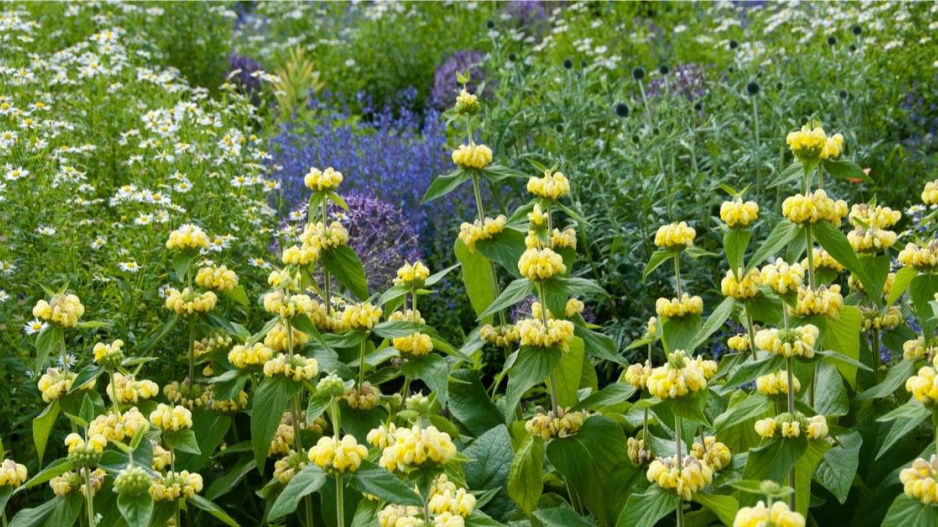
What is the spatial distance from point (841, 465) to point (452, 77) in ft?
14.6

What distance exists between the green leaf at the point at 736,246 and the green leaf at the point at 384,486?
73cm

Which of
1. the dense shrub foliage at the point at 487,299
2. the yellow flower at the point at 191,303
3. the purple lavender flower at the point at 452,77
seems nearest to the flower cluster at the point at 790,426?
the dense shrub foliage at the point at 487,299

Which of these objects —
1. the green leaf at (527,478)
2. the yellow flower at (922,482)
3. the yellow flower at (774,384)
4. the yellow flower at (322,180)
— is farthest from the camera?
the yellow flower at (322,180)

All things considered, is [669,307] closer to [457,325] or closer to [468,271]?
[468,271]

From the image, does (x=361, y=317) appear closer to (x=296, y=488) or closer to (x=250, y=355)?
(x=250, y=355)

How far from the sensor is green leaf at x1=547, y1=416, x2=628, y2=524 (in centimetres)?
205

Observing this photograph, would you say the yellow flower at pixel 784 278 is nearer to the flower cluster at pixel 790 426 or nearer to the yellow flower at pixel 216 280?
the flower cluster at pixel 790 426

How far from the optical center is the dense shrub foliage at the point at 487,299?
5.99ft

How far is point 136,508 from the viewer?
1.73 meters

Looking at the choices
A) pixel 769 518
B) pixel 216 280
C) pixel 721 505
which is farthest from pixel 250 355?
pixel 769 518

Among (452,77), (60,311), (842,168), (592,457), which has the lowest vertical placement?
(452,77)

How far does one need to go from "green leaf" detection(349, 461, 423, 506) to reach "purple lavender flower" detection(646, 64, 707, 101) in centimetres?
373

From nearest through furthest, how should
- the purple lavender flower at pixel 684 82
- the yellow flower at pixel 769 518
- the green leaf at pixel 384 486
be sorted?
the yellow flower at pixel 769 518
the green leaf at pixel 384 486
the purple lavender flower at pixel 684 82

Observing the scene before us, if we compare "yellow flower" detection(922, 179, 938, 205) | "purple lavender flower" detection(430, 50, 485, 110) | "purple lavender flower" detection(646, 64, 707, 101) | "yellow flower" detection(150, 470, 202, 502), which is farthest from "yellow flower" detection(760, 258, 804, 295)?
"purple lavender flower" detection(430, 50, 485, 110)
